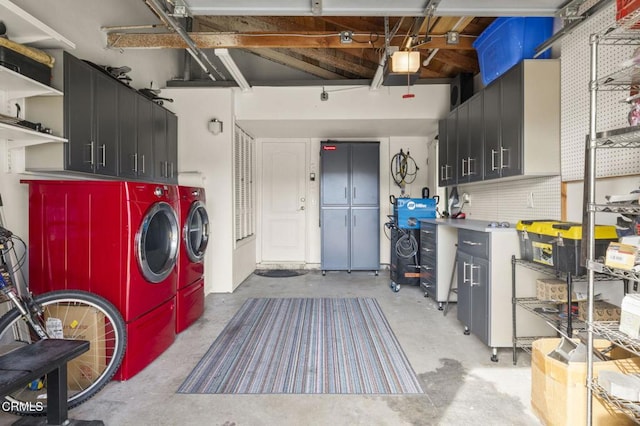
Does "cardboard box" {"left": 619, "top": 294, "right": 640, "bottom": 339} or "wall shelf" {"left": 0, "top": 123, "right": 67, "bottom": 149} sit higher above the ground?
"wall shelf" {"left": 0, "top": 123, "right": 67, "bottom": 149}

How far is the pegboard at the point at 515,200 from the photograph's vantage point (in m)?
2.67

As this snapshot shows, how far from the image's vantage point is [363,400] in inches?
76.3

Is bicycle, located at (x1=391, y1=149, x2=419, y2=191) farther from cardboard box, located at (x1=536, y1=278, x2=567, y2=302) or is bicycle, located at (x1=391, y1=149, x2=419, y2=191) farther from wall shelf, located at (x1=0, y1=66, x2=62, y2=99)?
wall shelf, located at (x1=0, y1=66, x2=62, y2=99)

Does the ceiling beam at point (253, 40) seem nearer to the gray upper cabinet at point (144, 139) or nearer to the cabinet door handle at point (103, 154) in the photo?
the gray upper cabinet at point (144, 139)

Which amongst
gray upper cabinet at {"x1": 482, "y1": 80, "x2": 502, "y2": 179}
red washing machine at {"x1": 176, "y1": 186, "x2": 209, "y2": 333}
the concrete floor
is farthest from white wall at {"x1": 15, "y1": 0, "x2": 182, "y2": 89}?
gray upper cabinet at {"x1": 482, "y1": 80, "x2": 502, "y2": 179}

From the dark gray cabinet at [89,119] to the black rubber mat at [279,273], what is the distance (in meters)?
2.95

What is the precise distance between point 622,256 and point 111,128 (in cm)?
347

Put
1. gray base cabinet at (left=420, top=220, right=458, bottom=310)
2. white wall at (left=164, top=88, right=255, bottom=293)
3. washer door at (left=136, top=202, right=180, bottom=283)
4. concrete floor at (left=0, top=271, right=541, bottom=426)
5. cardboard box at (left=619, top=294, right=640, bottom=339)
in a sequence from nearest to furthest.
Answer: cardboard box at (left=619, top=294, right=640, bottom=339) → concrete floor at (left=0, top=271, right=541, bottom=426) → washer door at (left=136, top=202, right=180, bottom=283) → gray base cabinet at (left=420, top=220, right=458, bottom=310) → white wall at (left=164, top=88, right=255, bottom=293)

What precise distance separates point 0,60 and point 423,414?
3.10 metres

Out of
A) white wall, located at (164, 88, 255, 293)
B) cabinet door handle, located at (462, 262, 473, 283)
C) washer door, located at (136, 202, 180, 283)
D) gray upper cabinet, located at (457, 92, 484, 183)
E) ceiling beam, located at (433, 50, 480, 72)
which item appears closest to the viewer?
washer door, located at (136, 202, 180, 283)

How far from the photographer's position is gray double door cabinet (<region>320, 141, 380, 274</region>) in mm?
5184

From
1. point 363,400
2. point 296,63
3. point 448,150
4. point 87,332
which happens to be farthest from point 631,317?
point 296,63

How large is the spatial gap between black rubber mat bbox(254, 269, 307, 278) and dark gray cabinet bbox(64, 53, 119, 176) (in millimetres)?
2945

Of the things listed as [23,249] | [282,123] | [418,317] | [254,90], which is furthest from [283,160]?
[23,249]
